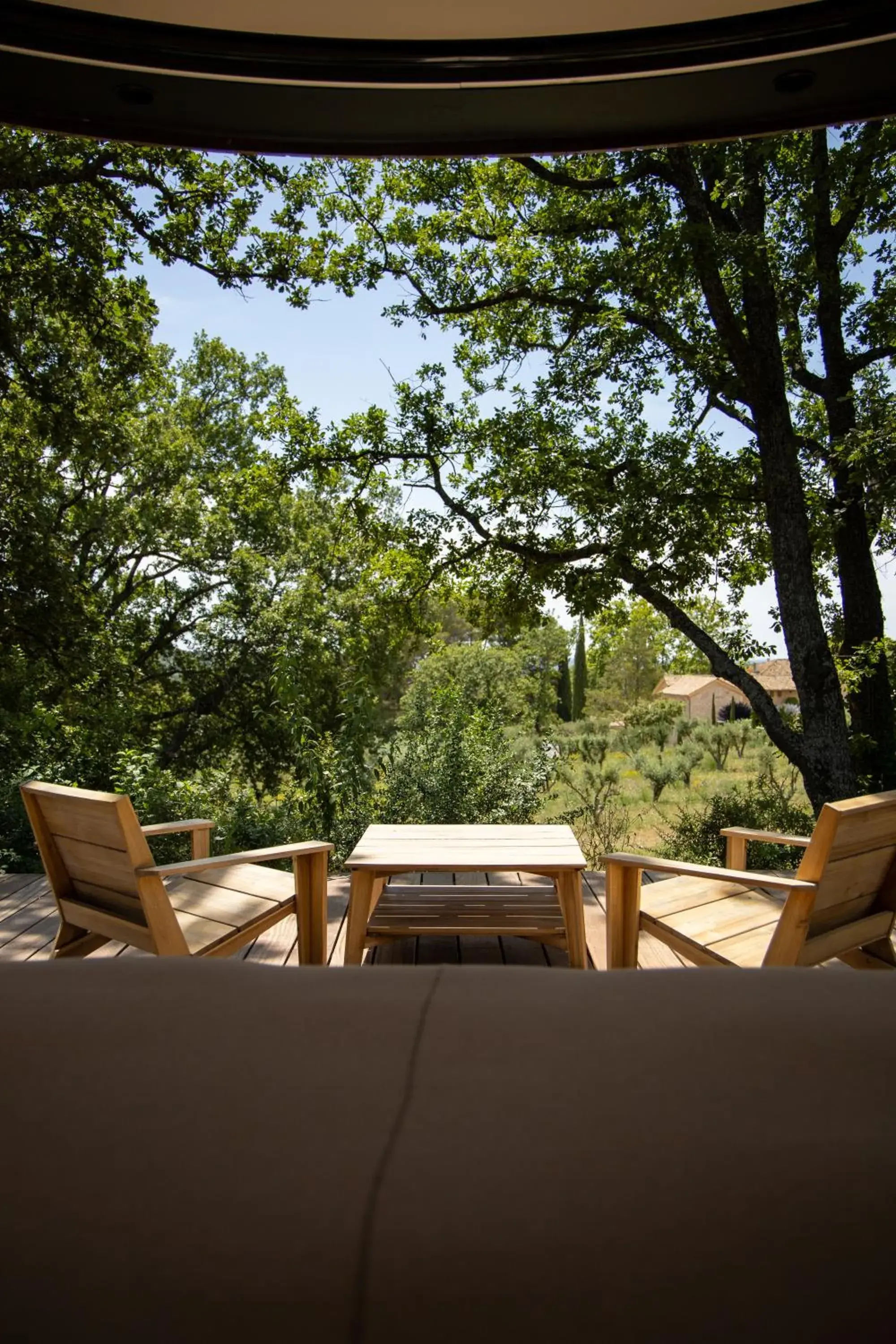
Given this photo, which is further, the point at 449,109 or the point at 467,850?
the point at 467,850

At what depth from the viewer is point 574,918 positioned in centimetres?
307

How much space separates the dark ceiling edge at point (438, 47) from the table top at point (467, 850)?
2.35m

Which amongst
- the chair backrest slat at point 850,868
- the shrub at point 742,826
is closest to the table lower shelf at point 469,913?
the chair backrest slat at point 850,868

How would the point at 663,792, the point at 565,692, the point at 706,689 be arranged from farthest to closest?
the point at 565,692 < the point at 706,689 < the point at 663,792

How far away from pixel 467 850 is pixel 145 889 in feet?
3.79

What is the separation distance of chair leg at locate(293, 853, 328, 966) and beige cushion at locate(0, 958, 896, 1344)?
1.68 m

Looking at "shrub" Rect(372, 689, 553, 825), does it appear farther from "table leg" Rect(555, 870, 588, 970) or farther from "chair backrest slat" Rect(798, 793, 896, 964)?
"chair backrest slat" Rect(798, 793, 896, 964)

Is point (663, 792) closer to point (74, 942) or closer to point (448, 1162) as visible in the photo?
point (74, 942)

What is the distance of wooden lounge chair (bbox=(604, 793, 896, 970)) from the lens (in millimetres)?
2354

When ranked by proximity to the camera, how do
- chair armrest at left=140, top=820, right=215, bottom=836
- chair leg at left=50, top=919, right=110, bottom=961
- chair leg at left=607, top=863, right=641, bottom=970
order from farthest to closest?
1. chair armrest at left=140, top=820, right=215, bottom=836
2. chair leg at left=50, top=919, right=110, bottom=961
3. chair leg at left=607, top=863, right=641, bottom=970

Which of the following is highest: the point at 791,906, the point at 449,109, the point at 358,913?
the point at 449,109

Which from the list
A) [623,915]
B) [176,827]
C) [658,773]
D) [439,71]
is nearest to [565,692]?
[658,773]

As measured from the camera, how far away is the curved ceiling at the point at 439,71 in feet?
7.83

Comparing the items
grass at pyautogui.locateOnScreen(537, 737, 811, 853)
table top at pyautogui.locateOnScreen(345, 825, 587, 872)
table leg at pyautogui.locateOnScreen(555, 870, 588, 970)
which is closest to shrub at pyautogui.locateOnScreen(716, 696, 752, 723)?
grass at pyautogui.locateOnScreen(537, 737, 811, 853)
